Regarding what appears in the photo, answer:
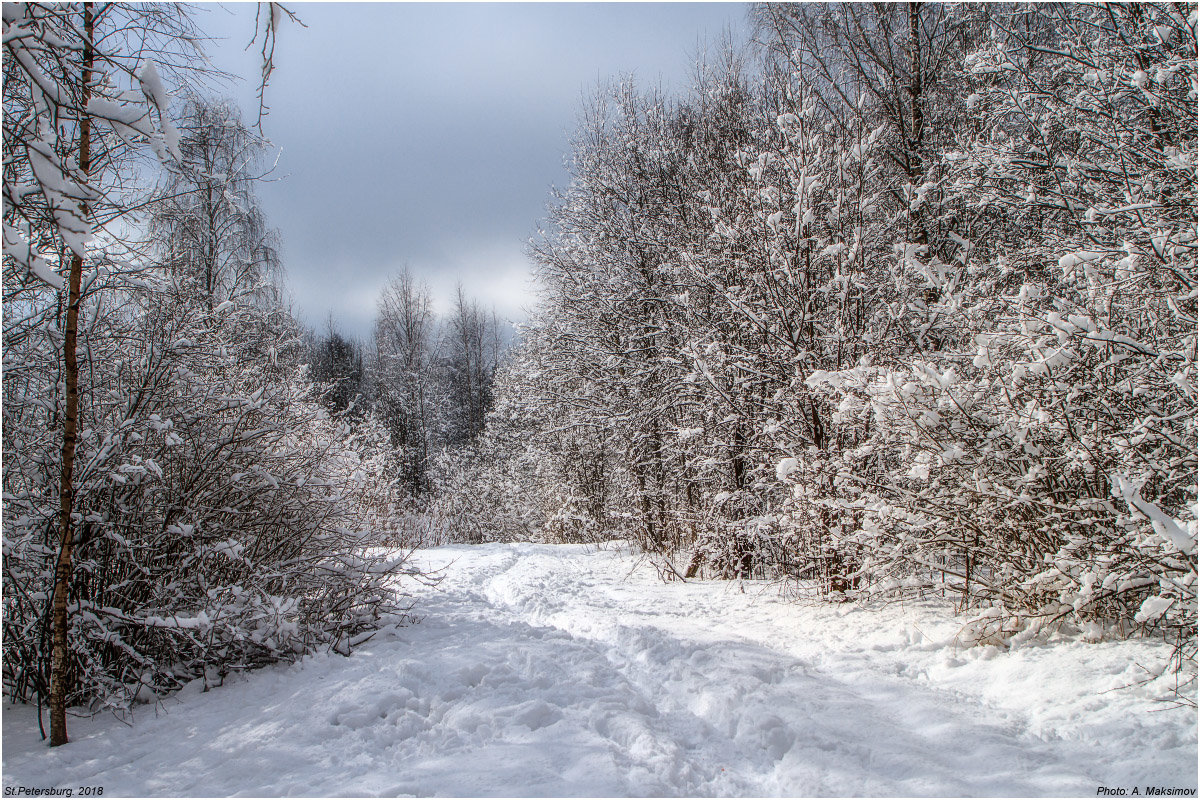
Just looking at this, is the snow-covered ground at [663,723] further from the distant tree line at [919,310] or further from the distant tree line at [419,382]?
the distant tree line at [419,382]

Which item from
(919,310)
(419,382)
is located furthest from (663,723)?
(419,382)

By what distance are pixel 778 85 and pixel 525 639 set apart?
7.07 m

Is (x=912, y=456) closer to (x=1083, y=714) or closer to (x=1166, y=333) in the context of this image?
(x=1166, y=333)

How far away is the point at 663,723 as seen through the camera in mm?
2928

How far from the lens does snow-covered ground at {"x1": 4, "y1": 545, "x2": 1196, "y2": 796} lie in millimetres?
2324

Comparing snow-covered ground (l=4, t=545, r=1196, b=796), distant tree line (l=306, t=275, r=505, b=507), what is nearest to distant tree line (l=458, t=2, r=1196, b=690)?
snow-covered ground (l=4, t=545, r=1196, b=796)

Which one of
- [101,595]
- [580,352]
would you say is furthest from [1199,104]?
[580,352]

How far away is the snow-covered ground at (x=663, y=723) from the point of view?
2324 millimetres

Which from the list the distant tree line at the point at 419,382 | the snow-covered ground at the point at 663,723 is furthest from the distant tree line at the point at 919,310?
the distant tree line at the point at 419,382

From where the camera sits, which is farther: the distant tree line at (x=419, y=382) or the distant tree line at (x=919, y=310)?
the distant tree line at (x=419, y=382)

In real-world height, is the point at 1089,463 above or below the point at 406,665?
above

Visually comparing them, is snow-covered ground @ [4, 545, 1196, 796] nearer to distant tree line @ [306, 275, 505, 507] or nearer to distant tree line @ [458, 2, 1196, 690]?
distant tree line @ [458, 2, 1196, 690]

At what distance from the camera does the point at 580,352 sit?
11.2 m

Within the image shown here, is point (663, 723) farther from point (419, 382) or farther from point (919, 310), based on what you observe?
point (419, 382)
